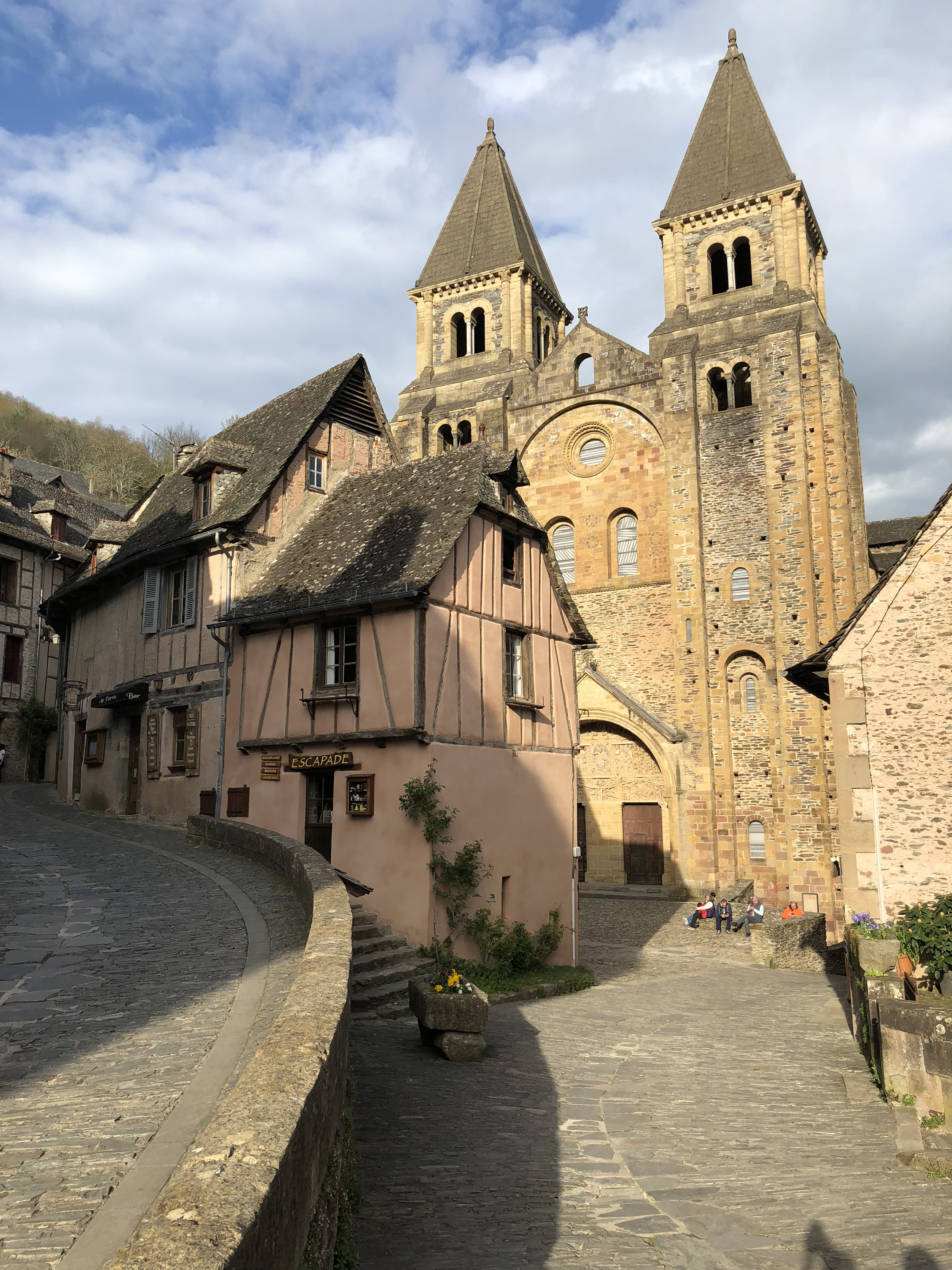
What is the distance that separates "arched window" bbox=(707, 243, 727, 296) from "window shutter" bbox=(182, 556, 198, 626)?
1981 cm

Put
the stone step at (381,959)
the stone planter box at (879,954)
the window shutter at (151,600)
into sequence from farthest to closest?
the window shutter at (151,600)
the stone step at (381,959)
the stone planter box at (879,954)

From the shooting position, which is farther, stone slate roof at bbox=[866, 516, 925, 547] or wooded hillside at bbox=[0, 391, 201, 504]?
wooded hillside at bbox=[0, 391, 201, 504]

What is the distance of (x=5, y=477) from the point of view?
109 ft

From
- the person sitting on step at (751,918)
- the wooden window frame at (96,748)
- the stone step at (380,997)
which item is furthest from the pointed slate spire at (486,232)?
the stone step at (380,997)

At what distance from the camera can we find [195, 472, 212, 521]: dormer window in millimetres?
19188

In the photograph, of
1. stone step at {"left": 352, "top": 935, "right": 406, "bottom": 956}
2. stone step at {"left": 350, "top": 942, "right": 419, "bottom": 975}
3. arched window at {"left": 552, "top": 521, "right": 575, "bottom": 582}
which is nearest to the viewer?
stone step at {"left": 350, "top": 942, "right": 419, "bottom": 975}

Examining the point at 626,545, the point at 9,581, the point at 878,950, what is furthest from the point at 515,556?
the point at 9,581

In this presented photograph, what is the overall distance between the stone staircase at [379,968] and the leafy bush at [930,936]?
5402 millimetres

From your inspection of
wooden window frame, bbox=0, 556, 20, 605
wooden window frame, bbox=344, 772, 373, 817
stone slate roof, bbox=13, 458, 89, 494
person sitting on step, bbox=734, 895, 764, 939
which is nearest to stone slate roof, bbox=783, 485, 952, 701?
wooden window frame, bbox=344, 772, 373, 817

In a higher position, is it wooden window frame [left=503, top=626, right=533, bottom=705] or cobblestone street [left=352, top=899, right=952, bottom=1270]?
wooden window frame [left=503, top=626, right=533, bottom=705]

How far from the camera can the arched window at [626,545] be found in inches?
1151

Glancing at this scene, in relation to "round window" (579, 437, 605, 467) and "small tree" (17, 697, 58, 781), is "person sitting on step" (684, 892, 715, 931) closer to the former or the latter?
"round window" (579, 437, 605, 467)

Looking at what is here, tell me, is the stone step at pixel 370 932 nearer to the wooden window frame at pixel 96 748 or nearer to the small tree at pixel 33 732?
the wooden window frame at pixel 96 748

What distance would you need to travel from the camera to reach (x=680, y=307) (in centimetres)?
3064
